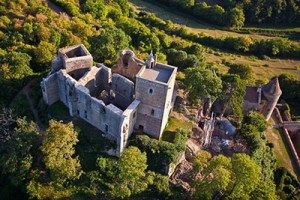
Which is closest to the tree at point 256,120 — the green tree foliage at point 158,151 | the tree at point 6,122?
the green tree foliage at point 158,151

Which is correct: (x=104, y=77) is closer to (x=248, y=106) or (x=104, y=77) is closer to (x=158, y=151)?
(x=158, y=151)

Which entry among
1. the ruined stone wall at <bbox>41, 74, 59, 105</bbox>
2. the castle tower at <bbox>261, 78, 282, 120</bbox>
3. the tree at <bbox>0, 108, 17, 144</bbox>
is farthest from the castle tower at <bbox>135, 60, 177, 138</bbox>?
the castle tower at <bbox>261, 78, 282, 120</bbox>

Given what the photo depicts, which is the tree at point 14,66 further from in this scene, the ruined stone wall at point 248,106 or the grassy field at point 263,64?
the grassy field at point 263,64

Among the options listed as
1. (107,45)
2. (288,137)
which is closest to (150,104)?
(107,45)

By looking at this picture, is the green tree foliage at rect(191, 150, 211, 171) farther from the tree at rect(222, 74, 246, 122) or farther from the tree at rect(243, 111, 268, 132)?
the tree at rect(243, 111, 268, 132)

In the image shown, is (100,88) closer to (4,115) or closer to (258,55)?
(4,115)
